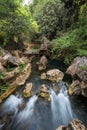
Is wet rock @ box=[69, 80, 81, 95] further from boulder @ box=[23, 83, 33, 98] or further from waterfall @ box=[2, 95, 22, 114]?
waterfall @ box=[2, 95, 22, 114]

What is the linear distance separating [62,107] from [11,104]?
7.74 ft

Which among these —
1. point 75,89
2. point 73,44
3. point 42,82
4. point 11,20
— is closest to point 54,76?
point 42,82

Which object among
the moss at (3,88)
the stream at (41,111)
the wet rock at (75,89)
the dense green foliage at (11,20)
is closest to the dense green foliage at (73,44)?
the dense green foliage at (11,20)

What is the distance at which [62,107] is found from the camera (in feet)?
26.0

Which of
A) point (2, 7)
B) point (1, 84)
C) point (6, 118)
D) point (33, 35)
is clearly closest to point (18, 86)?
point (1, 84)

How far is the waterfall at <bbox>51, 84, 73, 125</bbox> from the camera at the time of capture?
23.3 feet

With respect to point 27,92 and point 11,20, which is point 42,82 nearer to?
point 27,92

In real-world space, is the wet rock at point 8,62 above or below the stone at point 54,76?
above

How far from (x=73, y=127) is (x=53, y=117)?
1.99 m

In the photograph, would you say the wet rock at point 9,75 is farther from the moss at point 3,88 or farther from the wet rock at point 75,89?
the wet rock at point 75,89

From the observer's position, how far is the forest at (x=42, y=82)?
6855 mm

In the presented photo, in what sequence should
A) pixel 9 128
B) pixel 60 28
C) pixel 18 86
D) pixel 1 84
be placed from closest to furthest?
pixel 9 128, pixel 1 84, pixel 18 86, pixel 60 28

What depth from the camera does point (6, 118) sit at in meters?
6.74

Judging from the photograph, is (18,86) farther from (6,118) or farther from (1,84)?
(6,118)
